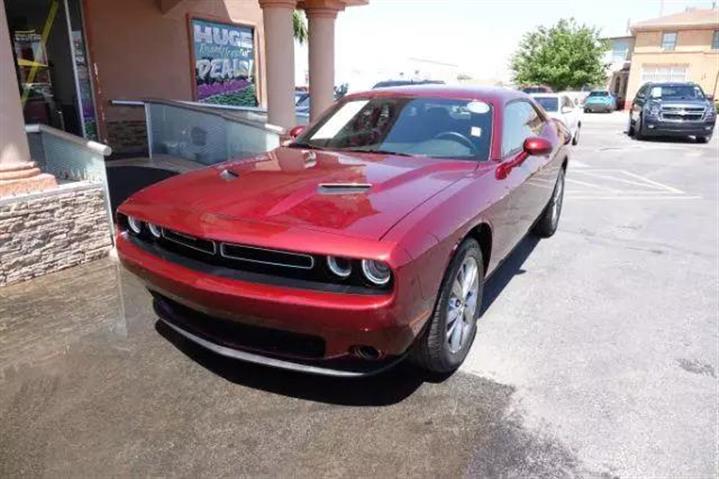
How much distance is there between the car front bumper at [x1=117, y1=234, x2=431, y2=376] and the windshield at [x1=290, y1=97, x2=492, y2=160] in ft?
4.81

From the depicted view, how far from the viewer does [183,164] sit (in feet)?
26.1

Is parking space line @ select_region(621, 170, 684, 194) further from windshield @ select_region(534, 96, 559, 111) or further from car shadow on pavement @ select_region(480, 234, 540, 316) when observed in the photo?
car shadow on pavement @ select_region(480, 234, 540, 316)

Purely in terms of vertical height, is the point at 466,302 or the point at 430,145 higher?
the point at 430,145

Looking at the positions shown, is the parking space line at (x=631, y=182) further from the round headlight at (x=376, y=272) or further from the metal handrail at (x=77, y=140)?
the metal handrail at (x=77, y=140)

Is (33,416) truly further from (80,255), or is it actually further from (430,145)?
(430,145)

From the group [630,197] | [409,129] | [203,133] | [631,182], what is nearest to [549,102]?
[631,182]

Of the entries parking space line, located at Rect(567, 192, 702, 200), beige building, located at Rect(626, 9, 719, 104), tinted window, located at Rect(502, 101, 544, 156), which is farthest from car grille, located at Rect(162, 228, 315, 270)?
beige building, located at Rect(626, 9, 719, 104)

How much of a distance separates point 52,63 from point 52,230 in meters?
5.32

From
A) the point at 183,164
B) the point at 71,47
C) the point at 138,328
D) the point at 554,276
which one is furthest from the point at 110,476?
the point at 71,47

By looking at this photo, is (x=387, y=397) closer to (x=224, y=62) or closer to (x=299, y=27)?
(x=224, y=62)

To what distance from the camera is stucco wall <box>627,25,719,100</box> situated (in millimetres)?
37375

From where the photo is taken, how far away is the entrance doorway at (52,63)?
26.4 ft

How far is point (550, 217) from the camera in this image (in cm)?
563

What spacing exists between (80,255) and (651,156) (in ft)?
39.8
